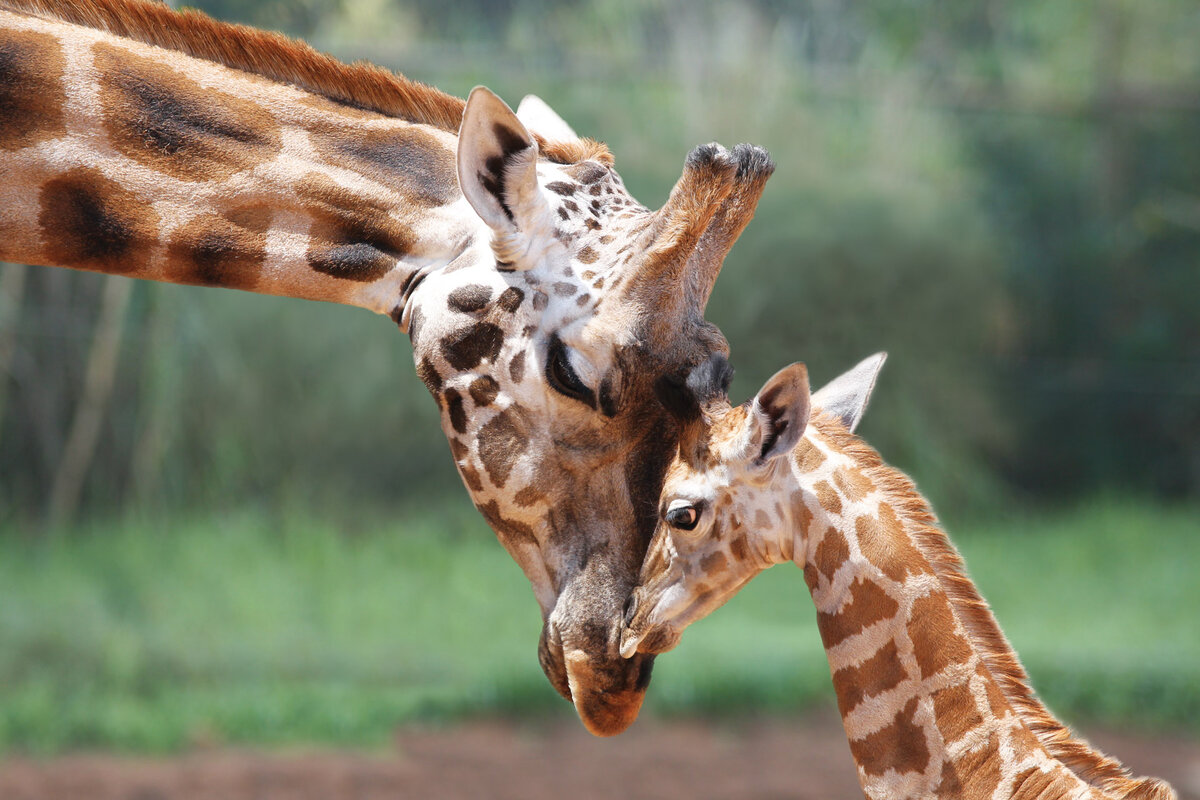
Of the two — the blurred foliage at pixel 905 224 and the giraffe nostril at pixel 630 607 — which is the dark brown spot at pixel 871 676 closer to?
the giraffe nostril at pixel 630 607

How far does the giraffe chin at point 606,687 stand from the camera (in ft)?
9.43

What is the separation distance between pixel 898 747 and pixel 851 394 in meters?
0.86

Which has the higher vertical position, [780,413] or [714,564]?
[780,413]

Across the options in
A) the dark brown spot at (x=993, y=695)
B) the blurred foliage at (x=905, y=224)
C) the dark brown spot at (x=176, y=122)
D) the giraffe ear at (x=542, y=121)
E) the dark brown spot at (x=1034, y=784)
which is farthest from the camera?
the blurred foliage at (x=905, y=224)

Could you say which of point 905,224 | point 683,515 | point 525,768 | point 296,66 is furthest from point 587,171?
point 905,224

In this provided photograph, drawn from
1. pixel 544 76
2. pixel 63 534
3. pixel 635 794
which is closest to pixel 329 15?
pixel 544 76

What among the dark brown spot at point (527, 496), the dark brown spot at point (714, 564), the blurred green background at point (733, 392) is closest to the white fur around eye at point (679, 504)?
the dark brown spot at point (714, 564)

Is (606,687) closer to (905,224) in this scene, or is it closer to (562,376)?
(562,376)

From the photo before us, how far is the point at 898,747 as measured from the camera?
2711 millimetres

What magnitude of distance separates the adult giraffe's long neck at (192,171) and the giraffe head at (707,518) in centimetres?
72

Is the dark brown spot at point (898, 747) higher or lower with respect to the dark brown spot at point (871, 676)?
lower

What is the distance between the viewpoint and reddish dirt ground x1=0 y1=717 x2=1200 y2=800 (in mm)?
6953

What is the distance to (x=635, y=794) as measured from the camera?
7207mm

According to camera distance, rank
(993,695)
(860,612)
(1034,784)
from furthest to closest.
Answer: (860,612) < (993,695) < (1034,784)
